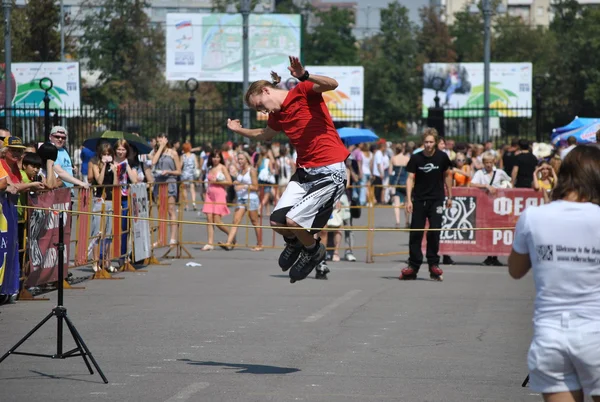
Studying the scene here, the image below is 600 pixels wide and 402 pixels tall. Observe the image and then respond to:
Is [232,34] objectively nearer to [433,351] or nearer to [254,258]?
[254,258]

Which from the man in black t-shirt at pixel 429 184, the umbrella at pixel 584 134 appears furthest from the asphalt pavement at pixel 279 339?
the umbrella at pixel 584 134

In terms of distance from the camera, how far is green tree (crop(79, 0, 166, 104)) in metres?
62.0

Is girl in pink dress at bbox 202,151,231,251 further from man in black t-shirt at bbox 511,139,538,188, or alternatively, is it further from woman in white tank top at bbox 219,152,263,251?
man in black t-shirt at bbox 511,139,538,188

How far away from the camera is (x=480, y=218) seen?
17.8 meters

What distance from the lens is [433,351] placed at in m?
9.23

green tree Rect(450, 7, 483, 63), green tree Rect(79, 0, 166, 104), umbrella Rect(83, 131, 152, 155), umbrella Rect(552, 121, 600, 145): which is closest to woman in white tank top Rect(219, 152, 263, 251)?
umbrella Rect(83, 131, 152, 155)

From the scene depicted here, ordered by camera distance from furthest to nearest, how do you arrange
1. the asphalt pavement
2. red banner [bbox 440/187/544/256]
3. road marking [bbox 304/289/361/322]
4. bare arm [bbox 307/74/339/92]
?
red banner [bbox 440/187/544/256] < road marking [bbox 304/289/361/322] < bare arm [bbox 307/74/339/92] < the asphalt pavement

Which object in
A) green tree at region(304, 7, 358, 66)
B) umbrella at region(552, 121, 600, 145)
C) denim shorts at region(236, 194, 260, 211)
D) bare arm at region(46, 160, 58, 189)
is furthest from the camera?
green tree at region(304, 7, 358, 66)

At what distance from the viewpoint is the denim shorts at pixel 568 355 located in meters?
4.67

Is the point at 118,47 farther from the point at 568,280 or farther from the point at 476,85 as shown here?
the point at 568,280

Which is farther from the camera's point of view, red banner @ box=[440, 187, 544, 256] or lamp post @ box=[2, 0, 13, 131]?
lamp post @ box=[2, 0, 13, 131]

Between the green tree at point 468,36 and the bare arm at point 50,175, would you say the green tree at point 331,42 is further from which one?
the bare arm at point 50,175

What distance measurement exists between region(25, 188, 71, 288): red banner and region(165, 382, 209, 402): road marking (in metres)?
5.26

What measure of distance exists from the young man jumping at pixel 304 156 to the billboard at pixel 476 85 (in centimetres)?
4200
